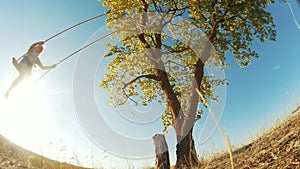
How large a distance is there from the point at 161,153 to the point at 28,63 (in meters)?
4.86

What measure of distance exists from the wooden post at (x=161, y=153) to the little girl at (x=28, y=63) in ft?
13.1

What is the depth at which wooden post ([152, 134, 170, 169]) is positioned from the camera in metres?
9.38

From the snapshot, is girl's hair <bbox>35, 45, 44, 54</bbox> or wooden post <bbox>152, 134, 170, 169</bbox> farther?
girl's hair <bbox>35, 45, 44, 54</bbox>

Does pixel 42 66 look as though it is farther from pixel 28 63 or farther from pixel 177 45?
pixel 177 45

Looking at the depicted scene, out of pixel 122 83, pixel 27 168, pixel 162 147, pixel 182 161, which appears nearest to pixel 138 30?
pixel 122 83

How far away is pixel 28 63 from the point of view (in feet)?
32.1

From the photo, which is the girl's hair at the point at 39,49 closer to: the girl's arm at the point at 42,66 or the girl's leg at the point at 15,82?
the girl's arm at the point at 42,66

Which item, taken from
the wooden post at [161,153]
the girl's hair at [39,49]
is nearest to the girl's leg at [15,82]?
the girl's hair at [39,49]

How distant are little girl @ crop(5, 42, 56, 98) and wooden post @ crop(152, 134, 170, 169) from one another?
3984 millimetres

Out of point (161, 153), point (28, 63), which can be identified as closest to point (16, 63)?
A: point (28, 63)

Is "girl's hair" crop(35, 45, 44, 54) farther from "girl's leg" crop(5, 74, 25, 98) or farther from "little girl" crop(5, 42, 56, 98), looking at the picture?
"girl's leg" crop(5, 74, 25, 98)

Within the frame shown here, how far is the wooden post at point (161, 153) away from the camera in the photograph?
9.38 meters

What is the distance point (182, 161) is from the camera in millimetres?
12430

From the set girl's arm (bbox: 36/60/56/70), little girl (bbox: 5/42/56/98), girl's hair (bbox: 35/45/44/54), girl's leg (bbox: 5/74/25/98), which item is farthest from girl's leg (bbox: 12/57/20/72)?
girl's hair (bbox: 35/45/44/54)
